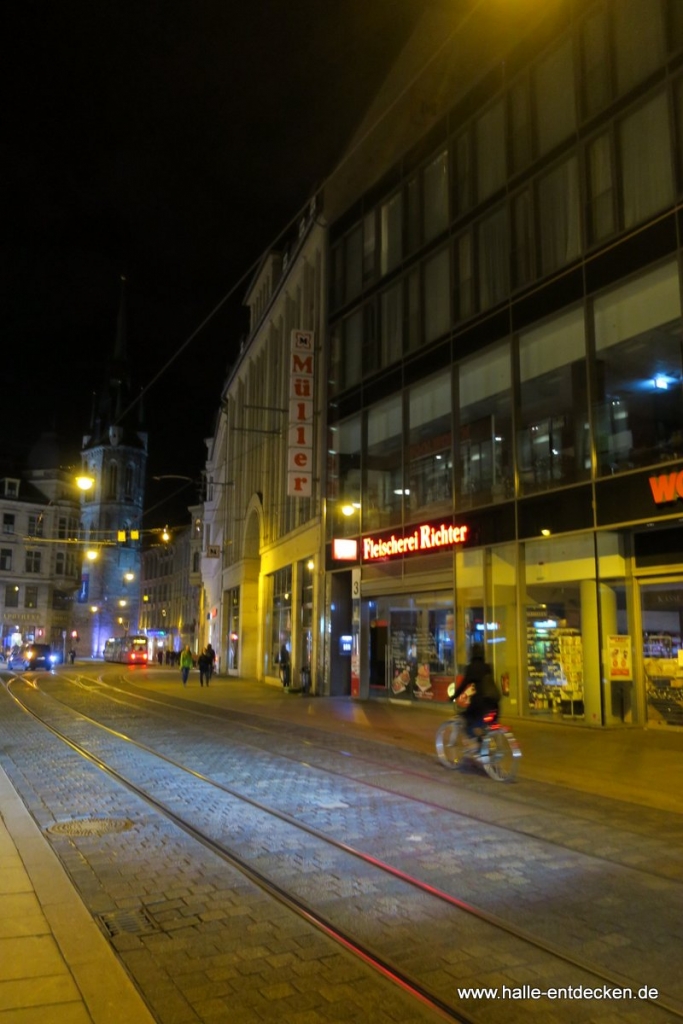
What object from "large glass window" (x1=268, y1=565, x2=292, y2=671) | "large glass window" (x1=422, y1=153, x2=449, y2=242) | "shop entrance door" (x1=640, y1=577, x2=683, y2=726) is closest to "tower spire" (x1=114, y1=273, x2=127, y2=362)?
"large glass window" (x1=268, y1=565, x2=292, y2=671)

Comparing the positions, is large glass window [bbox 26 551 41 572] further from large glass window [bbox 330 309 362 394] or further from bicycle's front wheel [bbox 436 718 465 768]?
bicycle's front wheel [bbox 436 718 465 768]

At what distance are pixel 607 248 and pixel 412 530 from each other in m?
9.59

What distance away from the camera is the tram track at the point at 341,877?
4695mm

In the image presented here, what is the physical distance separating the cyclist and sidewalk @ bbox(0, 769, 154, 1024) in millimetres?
6483

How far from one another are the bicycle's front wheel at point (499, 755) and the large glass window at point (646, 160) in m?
11.2

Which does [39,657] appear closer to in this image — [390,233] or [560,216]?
[390,233]

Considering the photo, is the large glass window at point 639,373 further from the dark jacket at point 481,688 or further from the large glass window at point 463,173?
the dark jacket at point 481,688

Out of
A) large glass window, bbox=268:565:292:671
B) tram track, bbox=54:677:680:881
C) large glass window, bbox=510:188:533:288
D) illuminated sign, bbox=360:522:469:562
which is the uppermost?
large glass window, bbox=510:188:533:288

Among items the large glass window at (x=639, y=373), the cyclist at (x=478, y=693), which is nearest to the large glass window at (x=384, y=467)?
the large glass window at (x=639, y=373)

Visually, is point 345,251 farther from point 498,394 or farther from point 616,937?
point 616,937

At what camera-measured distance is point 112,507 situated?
9325 cm

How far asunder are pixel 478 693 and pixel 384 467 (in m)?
14.7

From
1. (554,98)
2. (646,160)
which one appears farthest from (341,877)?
(554,98)

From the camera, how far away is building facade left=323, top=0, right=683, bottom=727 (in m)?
16.8
